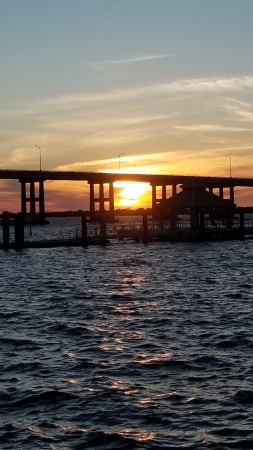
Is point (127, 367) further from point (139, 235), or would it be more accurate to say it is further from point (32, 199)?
point (32, 199)

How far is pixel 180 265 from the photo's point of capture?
58.3 meters

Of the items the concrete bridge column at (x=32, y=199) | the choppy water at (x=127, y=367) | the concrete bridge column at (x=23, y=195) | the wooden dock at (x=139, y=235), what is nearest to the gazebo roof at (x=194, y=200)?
the wooden dock at (x=139, y=235)

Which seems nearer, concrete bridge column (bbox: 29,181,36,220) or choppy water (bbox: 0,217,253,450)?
choppy water (bbox: 0,217,253,450)

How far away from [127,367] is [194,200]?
65714mm

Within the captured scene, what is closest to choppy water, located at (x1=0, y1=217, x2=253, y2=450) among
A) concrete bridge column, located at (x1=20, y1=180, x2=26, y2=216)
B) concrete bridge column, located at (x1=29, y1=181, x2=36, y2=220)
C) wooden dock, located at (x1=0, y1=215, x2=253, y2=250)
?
wooden dock, located at (x1=0, y1=215, x2=253, y2=250)

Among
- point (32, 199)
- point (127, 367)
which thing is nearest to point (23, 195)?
point (32, 199)

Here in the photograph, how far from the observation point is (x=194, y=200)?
8506 centimetres

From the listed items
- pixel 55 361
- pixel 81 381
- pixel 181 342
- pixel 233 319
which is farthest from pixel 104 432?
pixel 233 319

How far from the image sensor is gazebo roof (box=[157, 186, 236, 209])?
84.7m

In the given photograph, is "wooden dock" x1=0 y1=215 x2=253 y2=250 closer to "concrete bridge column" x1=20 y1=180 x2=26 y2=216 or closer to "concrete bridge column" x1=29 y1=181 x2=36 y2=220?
"concrete bridge column" x1=20 y1=180 x2=26 y2=216

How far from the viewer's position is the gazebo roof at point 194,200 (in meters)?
84.7

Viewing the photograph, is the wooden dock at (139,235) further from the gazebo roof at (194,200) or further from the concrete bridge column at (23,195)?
the concrete bridge column at (23,195)

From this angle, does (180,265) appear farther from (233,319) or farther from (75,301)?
(233,319)

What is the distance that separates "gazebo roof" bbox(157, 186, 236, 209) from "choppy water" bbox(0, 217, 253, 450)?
42.5 meters
